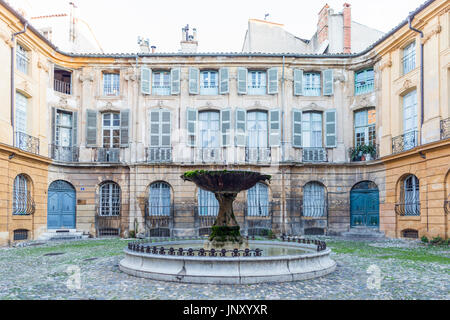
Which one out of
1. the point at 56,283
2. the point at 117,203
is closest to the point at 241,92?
the point at 117,203

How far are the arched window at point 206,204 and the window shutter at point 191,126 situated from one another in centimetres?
246

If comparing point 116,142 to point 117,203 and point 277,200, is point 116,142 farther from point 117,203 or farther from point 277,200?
point 277,200

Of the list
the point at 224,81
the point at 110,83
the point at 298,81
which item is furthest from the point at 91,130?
the point at 298,81

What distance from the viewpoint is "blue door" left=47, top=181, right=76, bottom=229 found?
1861 centimetres

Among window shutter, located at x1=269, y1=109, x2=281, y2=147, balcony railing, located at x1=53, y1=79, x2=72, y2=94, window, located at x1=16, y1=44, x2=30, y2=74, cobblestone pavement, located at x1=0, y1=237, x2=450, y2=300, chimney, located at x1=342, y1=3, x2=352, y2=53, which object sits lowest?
cobblestone pavement, located at x1=0, y1=237, x2=450, y2=300

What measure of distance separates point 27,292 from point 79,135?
549 inches

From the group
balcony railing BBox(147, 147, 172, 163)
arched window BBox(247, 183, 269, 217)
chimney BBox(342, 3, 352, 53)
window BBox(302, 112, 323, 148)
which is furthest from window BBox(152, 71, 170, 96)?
chimney BBox(342, 3, 352, 53)

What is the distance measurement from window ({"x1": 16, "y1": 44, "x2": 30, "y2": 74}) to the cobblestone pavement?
9.23 meters

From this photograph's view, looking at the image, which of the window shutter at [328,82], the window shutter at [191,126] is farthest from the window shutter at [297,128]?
the window shutter at [191,126]

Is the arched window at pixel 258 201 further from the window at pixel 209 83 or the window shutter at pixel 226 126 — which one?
the window at pixel 209 83

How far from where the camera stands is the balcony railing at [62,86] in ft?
64.6

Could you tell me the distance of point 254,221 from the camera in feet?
63.4

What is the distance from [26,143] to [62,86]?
4409 millimetres

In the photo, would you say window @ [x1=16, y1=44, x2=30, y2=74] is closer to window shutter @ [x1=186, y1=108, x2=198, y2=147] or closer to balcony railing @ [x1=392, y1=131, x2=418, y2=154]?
window shutter @ [x1=186, y1=108, x2=198, y2=147]
